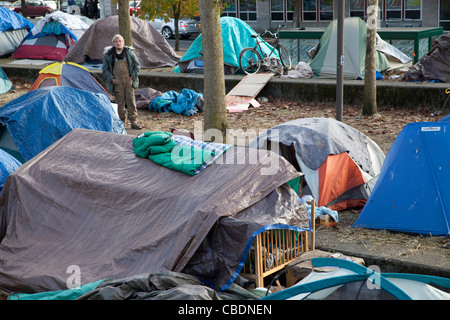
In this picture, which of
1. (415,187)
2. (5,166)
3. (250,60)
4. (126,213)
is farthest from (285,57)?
(126,213)

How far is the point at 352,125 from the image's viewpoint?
11.3 metres

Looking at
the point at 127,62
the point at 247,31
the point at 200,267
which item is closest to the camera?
the point at 200,267

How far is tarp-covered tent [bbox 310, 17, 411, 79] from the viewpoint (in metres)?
14.4

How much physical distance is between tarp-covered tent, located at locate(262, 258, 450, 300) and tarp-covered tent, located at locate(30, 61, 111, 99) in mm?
9937

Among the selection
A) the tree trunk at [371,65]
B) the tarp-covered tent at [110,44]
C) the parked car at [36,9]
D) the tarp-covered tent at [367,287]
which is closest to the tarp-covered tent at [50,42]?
the tarp-covered tent at [110,44]

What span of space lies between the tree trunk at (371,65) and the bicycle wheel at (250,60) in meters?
3.97

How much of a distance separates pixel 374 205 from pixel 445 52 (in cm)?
760

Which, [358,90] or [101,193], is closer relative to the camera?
[101,193]

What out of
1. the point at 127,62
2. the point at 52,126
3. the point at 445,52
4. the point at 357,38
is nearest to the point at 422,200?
the point at 52,126

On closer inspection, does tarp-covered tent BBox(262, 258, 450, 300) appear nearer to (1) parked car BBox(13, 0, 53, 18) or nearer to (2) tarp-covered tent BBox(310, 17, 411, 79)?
(2) tarp-covered tent BBox(310, 17, 411, 79)

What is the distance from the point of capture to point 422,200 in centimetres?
661

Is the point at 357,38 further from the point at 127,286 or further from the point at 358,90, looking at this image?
the point at 127,286

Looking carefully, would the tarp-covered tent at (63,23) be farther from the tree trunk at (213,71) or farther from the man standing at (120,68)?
the tree trunk at (213,71)
